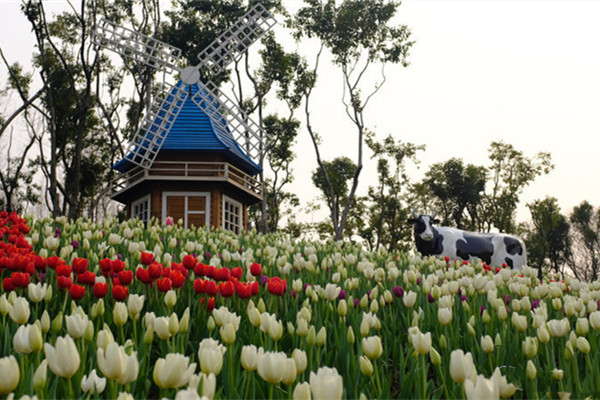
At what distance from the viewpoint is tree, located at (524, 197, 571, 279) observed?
4734cm

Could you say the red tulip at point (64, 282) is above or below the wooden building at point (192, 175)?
below

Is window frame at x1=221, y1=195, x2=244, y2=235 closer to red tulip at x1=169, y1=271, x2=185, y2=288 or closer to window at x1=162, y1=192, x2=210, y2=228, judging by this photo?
window at x1=162, y1=192, x2=210, y2=228

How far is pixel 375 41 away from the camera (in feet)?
112

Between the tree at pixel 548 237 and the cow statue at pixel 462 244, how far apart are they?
27156 mm

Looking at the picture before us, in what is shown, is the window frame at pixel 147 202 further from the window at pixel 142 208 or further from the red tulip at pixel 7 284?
the red tulip at pixel 7 284

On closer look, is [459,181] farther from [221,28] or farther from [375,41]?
[221,28]

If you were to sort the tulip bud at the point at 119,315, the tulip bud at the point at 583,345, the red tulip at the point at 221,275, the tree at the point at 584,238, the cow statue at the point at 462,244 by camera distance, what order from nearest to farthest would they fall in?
the tulip bud at the point at 119,315
the tulip bud at the point at 583,345
the red tulip at the point at 221,275
the cow statue at the point at 462,244
the tree at the point at 584,238

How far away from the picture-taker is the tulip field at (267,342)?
102 inches

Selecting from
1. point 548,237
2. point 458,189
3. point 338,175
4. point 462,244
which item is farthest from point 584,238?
point 462,244

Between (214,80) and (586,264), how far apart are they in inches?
1763

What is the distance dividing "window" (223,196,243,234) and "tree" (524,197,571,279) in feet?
94.0

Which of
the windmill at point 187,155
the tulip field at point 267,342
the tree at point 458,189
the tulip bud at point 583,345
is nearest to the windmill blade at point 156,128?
the windmill at point 187,155

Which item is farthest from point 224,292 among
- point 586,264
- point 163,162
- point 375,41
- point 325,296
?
point 586,264

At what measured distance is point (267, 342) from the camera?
12.5 feet
